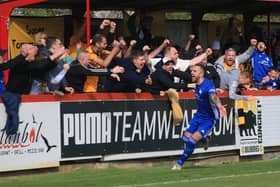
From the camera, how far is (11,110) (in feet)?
43.7

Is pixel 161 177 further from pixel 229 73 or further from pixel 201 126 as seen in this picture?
pixel 229 73

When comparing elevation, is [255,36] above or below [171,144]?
above

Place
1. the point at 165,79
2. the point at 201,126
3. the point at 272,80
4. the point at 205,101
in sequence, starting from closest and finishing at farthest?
1. the point at 205,101
2. the point at 201,126
3. the point at 165,79
4. the point at 272,80

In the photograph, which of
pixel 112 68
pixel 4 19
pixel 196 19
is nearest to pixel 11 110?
pixel 112 68

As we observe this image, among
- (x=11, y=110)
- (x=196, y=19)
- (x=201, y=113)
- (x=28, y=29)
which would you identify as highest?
(x=196, y=19)

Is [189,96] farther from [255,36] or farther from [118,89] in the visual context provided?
[255,36]

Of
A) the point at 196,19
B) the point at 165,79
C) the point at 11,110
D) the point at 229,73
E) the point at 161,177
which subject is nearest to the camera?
the point at 161,177

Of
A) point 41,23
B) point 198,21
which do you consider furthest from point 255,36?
point 41,23

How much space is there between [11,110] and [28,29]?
6157 mm

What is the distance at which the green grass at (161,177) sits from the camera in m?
11.9

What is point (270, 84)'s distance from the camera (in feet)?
60.5

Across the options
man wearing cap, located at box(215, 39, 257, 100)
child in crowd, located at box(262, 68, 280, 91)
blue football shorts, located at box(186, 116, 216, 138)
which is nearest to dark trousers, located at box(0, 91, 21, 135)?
blue football shorts, located at box(186, 116, 216, 138)

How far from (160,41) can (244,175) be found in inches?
265

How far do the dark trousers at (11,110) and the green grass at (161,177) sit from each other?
86 centimetres
